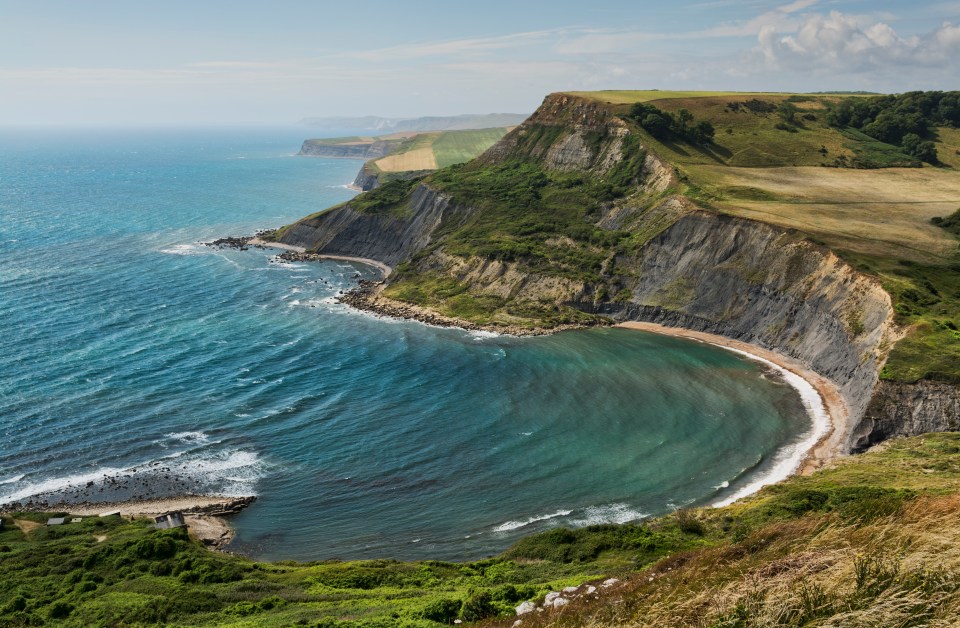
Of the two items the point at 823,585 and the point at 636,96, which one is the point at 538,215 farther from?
the point at 823,585

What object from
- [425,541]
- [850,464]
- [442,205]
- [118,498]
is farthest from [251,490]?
[442,205]

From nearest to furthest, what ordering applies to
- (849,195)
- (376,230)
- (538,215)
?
(849,195)
(538,215)
(376,230)

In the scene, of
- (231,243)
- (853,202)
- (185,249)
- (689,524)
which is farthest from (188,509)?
(231,243)

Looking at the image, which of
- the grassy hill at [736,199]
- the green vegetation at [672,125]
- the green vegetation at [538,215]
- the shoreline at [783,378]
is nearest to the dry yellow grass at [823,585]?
the shoreline at [783,378]

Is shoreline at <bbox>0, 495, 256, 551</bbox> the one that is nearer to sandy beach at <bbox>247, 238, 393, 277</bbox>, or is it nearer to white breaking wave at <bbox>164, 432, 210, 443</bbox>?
white breaking wave at <bbox>164, 432, 210, 443</bbox>

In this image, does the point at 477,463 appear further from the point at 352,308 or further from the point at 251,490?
the point at 352,308
